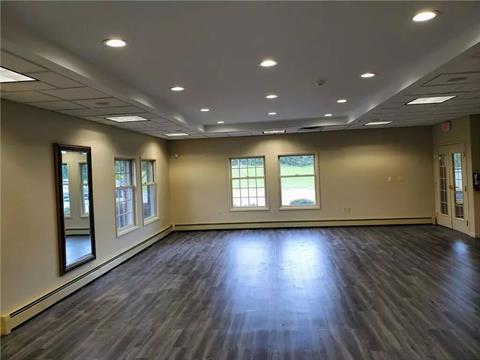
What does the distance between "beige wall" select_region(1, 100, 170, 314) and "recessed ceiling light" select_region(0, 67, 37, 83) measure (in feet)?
2.73

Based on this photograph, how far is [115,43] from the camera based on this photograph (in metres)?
3.11

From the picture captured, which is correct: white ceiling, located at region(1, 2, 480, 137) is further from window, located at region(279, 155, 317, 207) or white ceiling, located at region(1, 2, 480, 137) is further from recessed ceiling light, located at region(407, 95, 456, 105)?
window, located at region(279, 155, 317, 207)

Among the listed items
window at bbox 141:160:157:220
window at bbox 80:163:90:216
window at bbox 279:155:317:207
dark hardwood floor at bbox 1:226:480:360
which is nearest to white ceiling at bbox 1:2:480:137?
window at bbox 80:163:90:216

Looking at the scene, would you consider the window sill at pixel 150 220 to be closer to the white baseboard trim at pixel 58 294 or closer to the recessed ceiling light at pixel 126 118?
the white baseboard trim at pixel 58 294

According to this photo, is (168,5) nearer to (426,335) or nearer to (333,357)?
(333,357)

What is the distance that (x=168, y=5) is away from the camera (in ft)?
8.09

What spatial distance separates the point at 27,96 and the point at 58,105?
23.0 inches

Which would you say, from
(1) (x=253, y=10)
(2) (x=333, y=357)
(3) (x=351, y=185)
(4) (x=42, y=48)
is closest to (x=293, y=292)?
(2) (x=333, y=357)

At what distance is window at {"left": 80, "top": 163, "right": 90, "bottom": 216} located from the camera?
18.4ft

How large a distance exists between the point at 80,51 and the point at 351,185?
7.94 meters

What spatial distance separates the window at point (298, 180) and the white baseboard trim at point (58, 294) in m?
4.31

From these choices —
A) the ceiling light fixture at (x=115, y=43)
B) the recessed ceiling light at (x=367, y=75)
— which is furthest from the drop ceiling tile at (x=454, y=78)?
the ceiling light fixture at (x=115, y=43)

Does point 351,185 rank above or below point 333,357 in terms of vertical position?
above

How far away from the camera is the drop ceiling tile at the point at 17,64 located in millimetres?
2766
